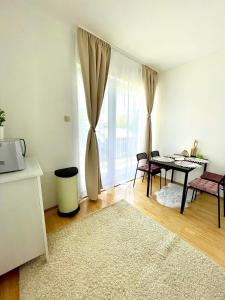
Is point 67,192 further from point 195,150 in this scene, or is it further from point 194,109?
point 194,109

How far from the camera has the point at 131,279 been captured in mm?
1215

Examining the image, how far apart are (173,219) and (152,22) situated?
8.23 feet

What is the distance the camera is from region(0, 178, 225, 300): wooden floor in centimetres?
127

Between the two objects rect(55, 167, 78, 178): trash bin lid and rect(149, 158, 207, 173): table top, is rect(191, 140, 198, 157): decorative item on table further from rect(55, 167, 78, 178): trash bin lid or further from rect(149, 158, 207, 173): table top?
rect(55, 167, 78, 178): trash bin lid

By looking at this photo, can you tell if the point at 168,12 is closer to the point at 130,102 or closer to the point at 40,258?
the point at 130,102

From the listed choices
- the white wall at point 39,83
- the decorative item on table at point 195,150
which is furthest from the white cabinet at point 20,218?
the decorative item on table at point 195,150

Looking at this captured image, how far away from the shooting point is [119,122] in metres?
2.71

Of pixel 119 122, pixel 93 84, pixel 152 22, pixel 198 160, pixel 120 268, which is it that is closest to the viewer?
pixel 120 268

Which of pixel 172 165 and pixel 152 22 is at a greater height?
pixel 152 22

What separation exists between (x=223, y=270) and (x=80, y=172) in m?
1.96

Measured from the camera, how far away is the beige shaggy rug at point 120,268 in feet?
3.69

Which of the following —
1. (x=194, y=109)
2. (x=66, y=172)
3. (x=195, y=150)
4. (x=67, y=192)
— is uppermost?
(x=194, y=109)

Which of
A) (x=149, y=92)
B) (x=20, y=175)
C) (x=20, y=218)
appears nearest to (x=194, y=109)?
(x=149, y=92)

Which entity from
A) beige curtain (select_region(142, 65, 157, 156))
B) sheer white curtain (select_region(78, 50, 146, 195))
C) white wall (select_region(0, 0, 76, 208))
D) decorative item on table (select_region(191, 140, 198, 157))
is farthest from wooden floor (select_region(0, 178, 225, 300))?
beige curtain (select_region(142, 65, 157, 156))
